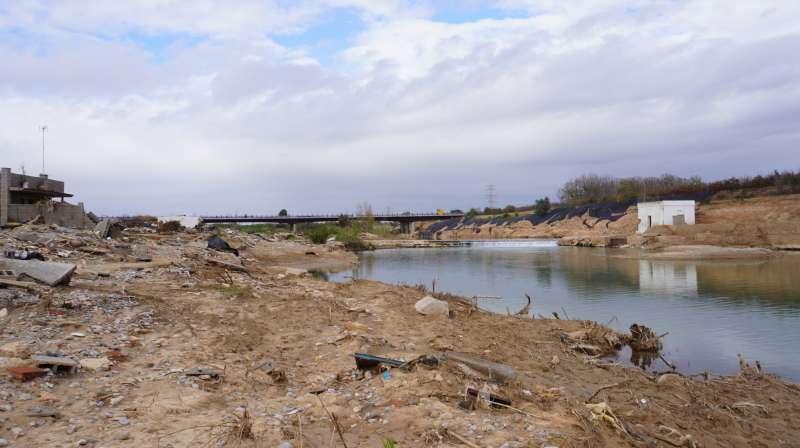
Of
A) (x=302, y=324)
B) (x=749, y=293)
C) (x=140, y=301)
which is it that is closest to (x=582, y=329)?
(x=302, y=324)

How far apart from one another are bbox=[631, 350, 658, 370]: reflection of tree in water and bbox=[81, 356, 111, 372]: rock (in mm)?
9834

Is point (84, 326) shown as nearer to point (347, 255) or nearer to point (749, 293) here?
point (749, 293)

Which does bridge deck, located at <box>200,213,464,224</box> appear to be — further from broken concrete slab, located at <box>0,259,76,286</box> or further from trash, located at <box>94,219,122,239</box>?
broken concrete slab, located at <box>0,259,76,286</box>

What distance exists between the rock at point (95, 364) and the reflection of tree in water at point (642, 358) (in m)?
9.83

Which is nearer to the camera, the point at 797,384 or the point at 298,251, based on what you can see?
the point at 797,384

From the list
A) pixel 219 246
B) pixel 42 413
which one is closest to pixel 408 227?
pixel 219 246

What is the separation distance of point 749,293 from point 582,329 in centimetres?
1256

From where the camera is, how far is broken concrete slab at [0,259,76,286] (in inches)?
422

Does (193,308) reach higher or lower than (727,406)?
higher

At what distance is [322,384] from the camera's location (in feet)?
23.6

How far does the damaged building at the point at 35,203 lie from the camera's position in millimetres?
24938

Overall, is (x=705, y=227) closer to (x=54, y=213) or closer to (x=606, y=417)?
(x=606, y=417)

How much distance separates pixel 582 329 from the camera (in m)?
12.4

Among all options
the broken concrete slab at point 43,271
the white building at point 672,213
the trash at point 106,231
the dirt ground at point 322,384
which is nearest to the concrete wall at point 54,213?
the trash at point 106,231
